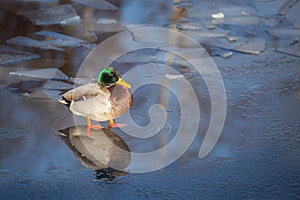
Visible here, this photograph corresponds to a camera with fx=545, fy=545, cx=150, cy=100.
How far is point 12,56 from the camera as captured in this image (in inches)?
217

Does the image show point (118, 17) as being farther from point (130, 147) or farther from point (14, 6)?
point (130, 147)

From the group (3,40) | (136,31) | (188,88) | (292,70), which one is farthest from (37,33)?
(292,70)

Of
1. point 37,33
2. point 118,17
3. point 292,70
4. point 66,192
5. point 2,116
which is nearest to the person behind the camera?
point 66,192

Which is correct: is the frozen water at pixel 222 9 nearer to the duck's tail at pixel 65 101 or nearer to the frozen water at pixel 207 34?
the frozen water at pixel 207 34

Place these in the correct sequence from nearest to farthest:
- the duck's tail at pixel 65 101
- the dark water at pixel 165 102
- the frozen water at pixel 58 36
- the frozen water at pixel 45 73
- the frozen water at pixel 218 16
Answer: the dark water at pixel 165 102 → the duck's tail at pixel 65 101 → the frozen water at pixel 45 73 → the frozen water at pixel 58 36 → the frozen water at pixel 218 16

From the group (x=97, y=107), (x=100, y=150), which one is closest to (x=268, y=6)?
(x=97, y=107)

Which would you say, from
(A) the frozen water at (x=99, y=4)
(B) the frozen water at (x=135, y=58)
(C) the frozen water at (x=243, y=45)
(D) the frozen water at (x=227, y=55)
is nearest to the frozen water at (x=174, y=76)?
(B) the frozen water at (x=135, y=58)

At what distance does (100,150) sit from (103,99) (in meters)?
0.40

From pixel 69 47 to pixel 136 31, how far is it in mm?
992

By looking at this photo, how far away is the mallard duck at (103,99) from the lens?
3.93m

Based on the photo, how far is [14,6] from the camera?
736 centimetres

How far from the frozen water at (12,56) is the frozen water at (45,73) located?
34cm

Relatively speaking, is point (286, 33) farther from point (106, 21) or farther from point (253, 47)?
point (106, 21)

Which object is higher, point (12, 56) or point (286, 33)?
point (286, 33)
